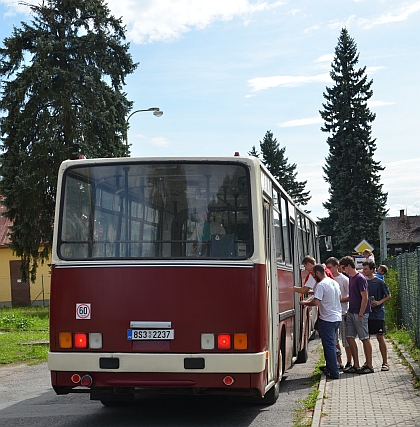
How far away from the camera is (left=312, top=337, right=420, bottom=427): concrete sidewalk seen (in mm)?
8680

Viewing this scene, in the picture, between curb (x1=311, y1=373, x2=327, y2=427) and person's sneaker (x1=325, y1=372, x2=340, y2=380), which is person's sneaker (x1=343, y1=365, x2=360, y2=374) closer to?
person's sneaker (x1=325, y1=372, x2=340, y2=380)

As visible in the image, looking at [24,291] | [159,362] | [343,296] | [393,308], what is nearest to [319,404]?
[159,362]

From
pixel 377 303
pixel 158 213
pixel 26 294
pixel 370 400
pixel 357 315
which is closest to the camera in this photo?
pixel 158 213

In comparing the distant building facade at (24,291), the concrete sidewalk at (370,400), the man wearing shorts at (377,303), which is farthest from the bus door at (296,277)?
the distant building facade at (24,291)

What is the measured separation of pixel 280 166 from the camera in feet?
278

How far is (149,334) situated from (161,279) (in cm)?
60

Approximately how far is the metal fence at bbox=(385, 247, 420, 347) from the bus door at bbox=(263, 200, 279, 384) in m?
5.23

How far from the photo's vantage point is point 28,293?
48812mm

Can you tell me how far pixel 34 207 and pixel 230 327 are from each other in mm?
30978

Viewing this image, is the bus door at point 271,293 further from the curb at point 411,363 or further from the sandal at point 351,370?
the sandal at point 351,370

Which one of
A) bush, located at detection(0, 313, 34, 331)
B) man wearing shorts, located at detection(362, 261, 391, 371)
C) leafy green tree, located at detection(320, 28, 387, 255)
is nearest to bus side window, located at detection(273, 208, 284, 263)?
man wearing shorts, located at detection(362, 261, 391, 371)

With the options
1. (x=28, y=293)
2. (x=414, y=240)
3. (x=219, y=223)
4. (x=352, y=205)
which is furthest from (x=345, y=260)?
(x=414, y=240)

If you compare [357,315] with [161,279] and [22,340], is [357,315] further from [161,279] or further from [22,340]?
[22,340]

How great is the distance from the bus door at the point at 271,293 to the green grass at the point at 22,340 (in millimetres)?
8484
